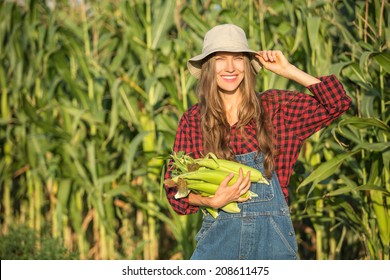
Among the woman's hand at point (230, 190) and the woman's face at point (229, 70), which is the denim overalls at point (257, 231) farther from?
the woman's face at point (229, 70)

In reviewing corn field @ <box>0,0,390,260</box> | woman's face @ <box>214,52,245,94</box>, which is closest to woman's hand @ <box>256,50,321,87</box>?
woman's face @ <box>214,52,245,94</box>

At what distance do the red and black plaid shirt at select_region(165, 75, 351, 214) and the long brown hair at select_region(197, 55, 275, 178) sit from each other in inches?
1.5

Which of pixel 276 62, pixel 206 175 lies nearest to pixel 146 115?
pixel 276 62

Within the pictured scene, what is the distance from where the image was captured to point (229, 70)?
10.0ft

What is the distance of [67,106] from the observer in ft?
18.5

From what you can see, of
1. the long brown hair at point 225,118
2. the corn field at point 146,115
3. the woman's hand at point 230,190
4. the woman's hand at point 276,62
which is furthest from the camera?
the corn field at point 146,115

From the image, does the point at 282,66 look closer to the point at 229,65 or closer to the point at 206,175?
the point at 229,65

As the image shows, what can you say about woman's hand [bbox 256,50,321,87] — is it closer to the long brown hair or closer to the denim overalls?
the long brown hair

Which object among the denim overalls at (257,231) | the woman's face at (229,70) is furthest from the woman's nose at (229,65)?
the denim overalls at (257,231)

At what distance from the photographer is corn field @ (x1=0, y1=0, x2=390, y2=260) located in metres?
4.47

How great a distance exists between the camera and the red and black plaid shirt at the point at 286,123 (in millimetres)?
3006

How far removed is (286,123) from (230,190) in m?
0.42

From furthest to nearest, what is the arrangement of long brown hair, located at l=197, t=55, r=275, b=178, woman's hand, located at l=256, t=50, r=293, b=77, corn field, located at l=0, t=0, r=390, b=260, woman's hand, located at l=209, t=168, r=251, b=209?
corn field, located at l=0, t=0, r=390, b=260 < woman's hand, located at l=256, t=50, r=293, b=77 < long brown hair, located at l=197, t=55, r=275, b=178 < woman's hand, located at l=209, t=168, r=251, b=209

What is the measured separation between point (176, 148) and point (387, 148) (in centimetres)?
161
